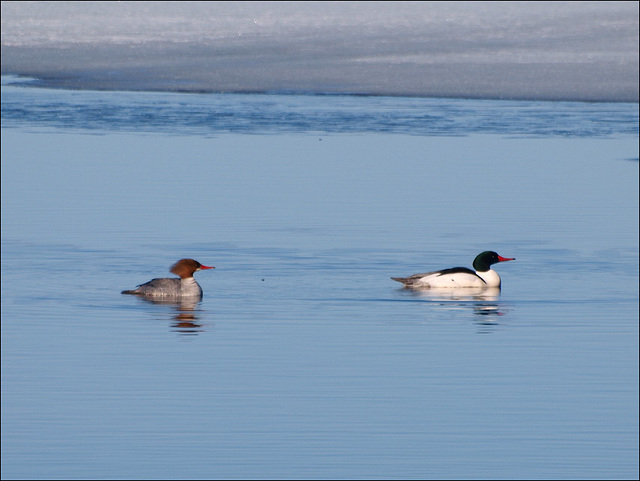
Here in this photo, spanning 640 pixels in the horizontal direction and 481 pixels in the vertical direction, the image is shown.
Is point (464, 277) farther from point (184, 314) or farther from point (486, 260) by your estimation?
point (184, 314)

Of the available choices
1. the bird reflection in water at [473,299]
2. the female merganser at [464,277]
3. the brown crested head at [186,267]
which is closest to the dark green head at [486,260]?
the female merganser at [464,277]

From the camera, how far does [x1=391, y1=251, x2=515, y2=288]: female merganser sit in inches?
338

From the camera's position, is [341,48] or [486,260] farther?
[341,48]

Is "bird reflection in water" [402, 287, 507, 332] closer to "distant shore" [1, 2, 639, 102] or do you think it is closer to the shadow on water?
the shadow on water

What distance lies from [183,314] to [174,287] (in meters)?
0.59

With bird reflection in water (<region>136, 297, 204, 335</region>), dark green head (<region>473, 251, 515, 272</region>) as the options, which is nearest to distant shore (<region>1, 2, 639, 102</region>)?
dark green head (<region>473, 251, 515, 272</region>)

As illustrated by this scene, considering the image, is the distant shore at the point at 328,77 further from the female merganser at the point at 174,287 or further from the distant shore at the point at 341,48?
the female merganser at the point at 174,287

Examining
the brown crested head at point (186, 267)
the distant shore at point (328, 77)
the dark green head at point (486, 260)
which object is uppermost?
the distant shore at point (328, 77)

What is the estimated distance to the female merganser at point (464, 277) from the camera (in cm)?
858

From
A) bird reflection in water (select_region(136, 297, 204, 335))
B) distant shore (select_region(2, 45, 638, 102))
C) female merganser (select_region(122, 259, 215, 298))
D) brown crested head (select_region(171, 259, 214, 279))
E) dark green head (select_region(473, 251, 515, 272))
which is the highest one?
distant shore (select_region(2, 45, 638, 102))

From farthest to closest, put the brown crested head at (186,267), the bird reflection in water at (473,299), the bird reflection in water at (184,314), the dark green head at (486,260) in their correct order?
the dark green head at (486,260) < the brown crested head at (186,267) < the bird reflection in water at (473,299) < the bird reflection in water at (184,314)

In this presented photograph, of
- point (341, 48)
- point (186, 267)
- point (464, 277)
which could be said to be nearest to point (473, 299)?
point (464, 277)

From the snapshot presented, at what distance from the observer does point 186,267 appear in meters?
8.49

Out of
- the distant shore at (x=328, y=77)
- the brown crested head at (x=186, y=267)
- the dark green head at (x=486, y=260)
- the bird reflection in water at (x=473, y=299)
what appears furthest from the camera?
the distant shore at (x=328, y=77)
